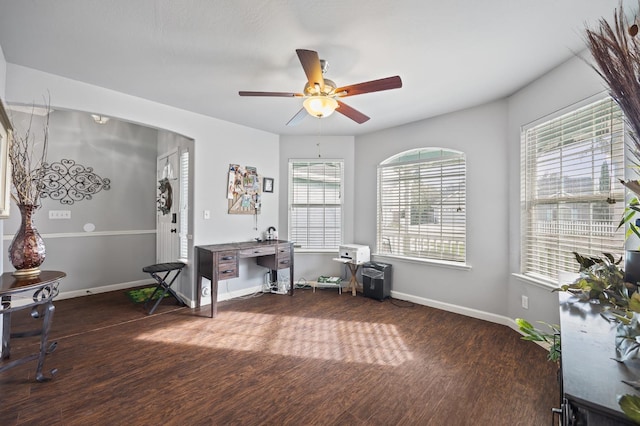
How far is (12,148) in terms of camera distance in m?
2.14

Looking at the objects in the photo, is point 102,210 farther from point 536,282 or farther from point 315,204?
point 536,282

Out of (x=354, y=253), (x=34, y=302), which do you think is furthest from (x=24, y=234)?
(x=354, y=253)

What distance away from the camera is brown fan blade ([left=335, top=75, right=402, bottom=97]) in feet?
6.40

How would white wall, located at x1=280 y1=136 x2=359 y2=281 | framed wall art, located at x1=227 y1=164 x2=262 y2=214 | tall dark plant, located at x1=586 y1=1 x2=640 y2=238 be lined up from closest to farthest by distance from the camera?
tall dark plant, located at x1=586 y1=1 x2=640 y2=238 < framed wall art, located at x1=227 y1=164 x2=262 y2=214 < white wall, located at x1=280 y1=136 x2=359 y2=281

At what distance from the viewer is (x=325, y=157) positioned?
14.5 ft

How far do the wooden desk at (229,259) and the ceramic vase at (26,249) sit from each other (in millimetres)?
1442

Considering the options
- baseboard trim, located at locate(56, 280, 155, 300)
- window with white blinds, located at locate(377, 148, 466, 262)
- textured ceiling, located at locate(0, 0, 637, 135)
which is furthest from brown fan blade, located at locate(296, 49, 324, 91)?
baseboard trim, located at locate(56, 280, 155, 300)

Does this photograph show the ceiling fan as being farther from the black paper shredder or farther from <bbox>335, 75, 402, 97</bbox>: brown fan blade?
the black paper shredder

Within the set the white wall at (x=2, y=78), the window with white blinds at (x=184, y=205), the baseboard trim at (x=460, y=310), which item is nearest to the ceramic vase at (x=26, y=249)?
the white wall at (x=2, y=78)

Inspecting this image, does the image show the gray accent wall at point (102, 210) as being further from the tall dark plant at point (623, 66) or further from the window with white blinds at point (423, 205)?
the tall dark plant at point (623, 66)

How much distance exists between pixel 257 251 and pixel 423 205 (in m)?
2.35

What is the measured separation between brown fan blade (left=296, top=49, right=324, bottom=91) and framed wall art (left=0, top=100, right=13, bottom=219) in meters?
2.13

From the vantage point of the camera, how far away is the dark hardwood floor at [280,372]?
1.67 m

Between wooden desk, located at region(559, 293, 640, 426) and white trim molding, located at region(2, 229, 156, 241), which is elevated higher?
white trim molding, located at region(2, 229, 156, 241)
